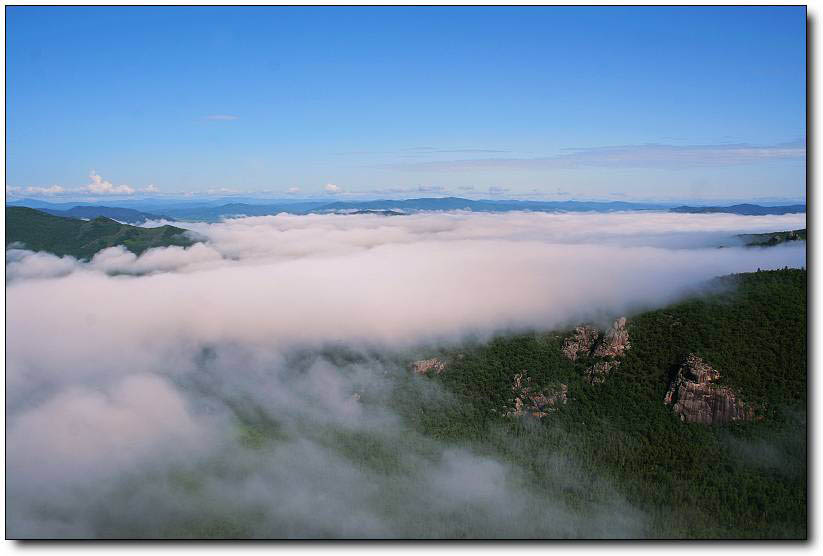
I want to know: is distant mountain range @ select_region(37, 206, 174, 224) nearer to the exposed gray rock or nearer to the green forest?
the green forest

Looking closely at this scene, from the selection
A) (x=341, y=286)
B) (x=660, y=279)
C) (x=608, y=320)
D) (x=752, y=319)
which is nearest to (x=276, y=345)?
(x=341, y=286)

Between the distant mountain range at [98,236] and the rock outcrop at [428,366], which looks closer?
the rock outcrop at [428,366]

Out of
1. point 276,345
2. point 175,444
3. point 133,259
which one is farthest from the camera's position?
point 133,259

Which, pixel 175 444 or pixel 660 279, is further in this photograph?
pixel 660 279

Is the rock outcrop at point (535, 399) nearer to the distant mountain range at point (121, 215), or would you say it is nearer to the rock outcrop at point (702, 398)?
the rock outcrop at point (702, 398)

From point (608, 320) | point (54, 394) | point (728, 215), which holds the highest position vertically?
point (728, 215)

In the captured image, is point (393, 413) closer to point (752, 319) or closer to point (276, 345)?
point (276, 345)

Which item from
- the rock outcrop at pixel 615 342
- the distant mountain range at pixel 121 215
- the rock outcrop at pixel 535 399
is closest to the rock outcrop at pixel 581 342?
the rock outcrop at pixel 615 342
